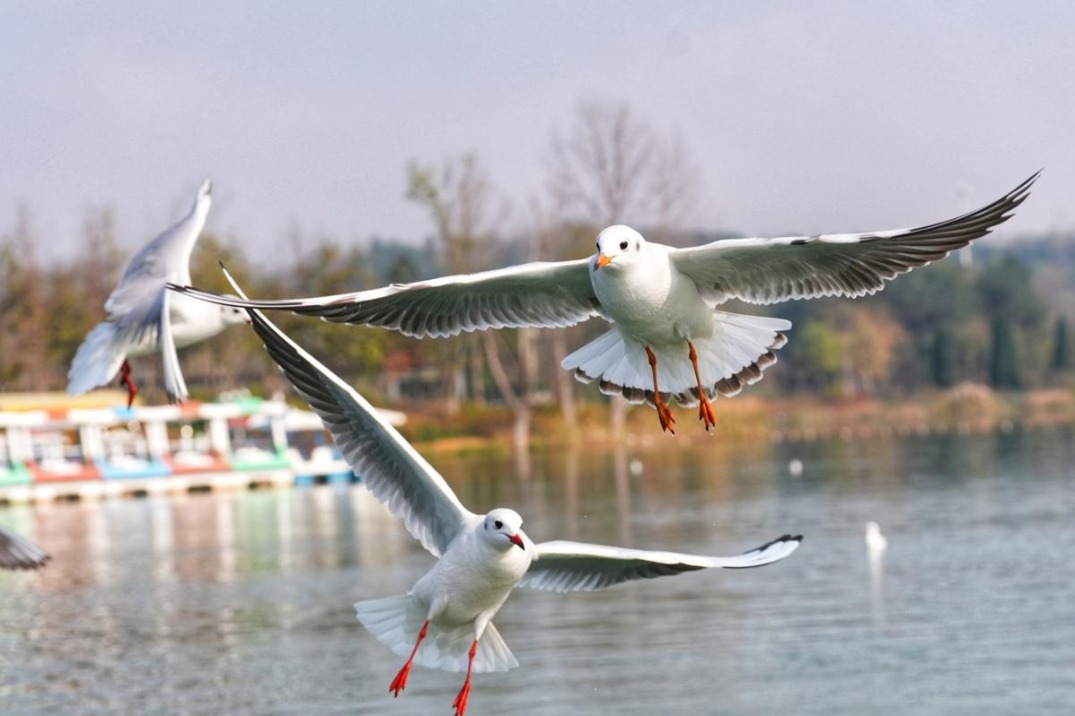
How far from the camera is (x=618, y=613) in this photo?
20.3 m

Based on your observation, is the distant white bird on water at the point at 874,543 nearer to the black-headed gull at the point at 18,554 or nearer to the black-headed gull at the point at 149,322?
the black-headed gull at the point at 149,322

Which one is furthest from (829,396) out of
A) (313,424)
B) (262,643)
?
(262,643)

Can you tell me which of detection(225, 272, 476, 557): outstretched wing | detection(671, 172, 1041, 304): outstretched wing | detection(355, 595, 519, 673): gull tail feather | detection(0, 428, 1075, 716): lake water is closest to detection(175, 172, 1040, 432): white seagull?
detection(671, 172, 1041, 304): outstretched wing

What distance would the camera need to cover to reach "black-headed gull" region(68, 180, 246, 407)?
11.7m

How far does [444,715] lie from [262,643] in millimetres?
4784

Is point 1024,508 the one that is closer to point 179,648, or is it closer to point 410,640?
point 179,648

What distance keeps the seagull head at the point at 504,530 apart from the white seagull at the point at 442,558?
0.14 feet

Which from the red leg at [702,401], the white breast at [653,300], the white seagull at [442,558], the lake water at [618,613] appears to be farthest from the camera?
the lake water at [618,613]

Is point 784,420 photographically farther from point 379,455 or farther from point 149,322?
point 379,455

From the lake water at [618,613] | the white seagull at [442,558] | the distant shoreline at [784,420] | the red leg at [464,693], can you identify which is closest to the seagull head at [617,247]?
the white seagull at [442,558]

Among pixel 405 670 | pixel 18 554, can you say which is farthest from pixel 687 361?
pixel 18 554

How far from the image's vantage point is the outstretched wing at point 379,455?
9.38 meters

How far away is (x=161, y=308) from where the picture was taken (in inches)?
464

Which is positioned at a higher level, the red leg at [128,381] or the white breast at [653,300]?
the white breast at [653,300]
